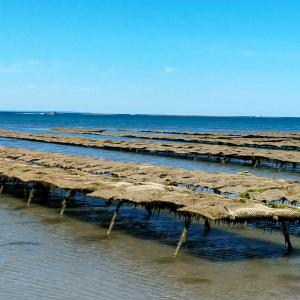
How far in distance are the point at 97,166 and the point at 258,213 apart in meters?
18.8

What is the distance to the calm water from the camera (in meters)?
13.8

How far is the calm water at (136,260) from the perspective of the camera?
1382 cm

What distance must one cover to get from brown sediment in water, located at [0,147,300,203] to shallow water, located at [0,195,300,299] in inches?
92.4

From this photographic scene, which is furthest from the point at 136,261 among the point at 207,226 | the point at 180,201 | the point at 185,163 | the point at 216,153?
the point at 216,153

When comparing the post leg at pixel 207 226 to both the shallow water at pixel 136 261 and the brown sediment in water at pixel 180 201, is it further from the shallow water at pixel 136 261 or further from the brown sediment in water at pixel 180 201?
the brown sediment in water at pixel 180 201

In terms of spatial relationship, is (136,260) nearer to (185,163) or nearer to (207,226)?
(207,226)

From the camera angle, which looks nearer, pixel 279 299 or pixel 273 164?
pixel 279 299

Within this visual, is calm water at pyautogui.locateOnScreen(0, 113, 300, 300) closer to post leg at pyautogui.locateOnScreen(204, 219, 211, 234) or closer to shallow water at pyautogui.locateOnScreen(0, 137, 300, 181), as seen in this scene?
post leg at pyautogui.locateOnScreen(204, 219, 211, 234)

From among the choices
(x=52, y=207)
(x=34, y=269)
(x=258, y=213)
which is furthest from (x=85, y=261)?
(x=52, y=207)

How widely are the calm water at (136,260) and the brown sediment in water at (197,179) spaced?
6.25 feet

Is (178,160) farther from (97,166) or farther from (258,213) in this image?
(258,213)

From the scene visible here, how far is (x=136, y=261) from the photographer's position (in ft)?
54.2

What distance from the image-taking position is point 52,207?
1008 inches

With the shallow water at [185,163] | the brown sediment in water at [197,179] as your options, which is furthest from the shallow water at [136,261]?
the shallow water at [185,163]
